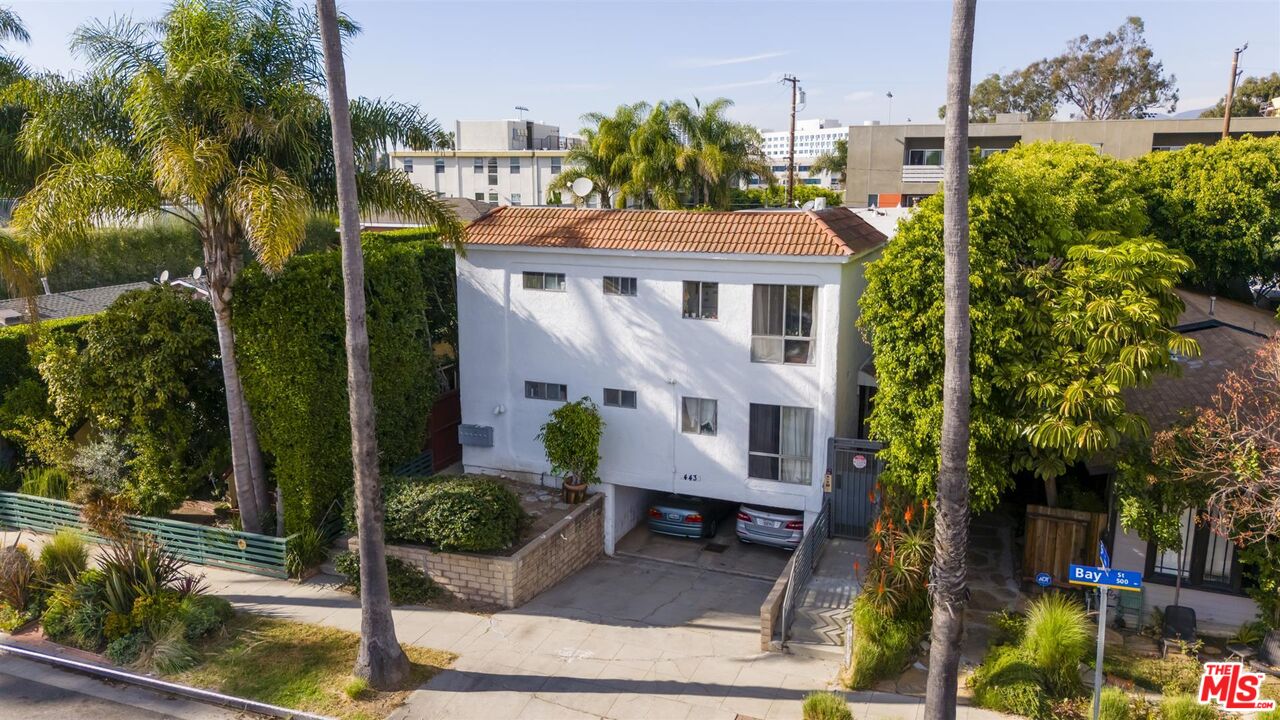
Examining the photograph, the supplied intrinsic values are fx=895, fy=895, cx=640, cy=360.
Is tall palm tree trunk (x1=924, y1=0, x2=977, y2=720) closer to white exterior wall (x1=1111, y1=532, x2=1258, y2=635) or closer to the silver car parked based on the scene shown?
white exterior wall (x1=1111, y1=532, x2=1258, y2=635)

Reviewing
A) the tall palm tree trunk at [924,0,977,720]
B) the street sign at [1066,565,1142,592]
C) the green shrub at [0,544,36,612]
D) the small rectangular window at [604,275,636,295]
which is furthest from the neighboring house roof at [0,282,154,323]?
the street sign at [1066,565,1142,592]

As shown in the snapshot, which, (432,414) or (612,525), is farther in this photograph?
(432,414)

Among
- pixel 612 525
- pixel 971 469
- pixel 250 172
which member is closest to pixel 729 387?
pixel 612 525

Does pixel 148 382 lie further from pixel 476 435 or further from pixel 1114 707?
pixel 1114 707

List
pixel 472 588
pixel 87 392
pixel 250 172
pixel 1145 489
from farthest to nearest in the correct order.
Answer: pixel 87 392, pixel 472 588, pixel 250 172, pixel 1145 489

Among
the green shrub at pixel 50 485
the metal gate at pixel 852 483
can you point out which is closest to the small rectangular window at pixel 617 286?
the metal gate at pixel 852 483

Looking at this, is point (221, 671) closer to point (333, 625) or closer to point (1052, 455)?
point (333, 625)

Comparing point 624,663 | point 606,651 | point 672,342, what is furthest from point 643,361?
point 624,663

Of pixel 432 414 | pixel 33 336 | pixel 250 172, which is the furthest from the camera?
pixel 432 414
